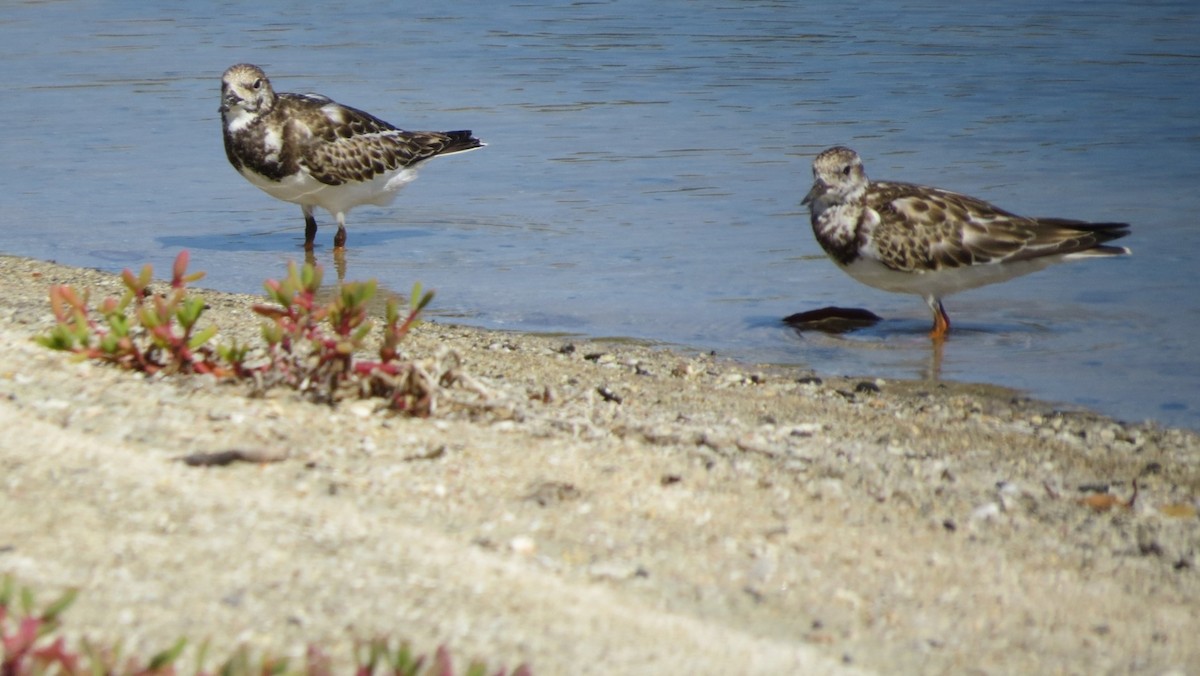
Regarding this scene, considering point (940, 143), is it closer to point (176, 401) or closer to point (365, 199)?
point (365, 199)

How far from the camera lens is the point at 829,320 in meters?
8.83

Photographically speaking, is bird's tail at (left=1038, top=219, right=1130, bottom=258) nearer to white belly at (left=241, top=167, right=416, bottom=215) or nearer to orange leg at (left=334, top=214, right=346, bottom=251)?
white belly at (left=241, top=167, right=416, bottom=215)

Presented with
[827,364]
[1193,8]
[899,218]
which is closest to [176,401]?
[827,364]

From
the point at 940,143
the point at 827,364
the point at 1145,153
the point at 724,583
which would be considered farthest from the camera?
the point at 940,143

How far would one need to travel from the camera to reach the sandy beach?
3.57 metres

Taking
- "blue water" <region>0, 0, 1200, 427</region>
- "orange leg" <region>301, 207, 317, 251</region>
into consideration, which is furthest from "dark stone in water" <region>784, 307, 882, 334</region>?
"orange leg" <region>301, 207, 317, 251</region>

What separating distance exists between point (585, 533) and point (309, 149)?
7.24 m

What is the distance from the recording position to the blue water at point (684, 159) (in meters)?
8.91

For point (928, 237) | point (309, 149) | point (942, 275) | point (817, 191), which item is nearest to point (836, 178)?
point (817, 191)

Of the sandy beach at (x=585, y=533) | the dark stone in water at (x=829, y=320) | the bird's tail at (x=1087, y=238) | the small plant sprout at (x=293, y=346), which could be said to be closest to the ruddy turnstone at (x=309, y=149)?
the dark stone in water at (x=829, y=320)

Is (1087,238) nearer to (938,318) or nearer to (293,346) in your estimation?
(938,318)

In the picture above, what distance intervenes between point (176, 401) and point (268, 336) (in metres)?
0.37

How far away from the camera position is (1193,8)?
810 inches

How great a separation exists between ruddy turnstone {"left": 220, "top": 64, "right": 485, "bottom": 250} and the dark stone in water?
3838mm
